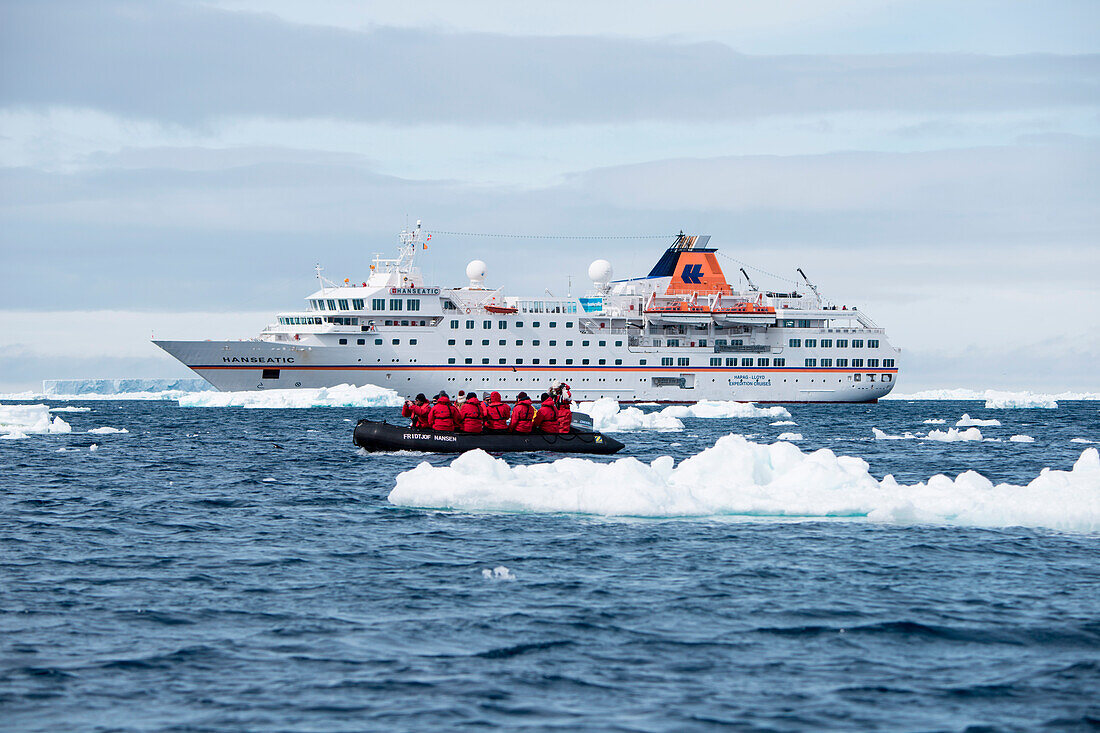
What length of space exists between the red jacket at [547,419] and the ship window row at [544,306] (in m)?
43.8

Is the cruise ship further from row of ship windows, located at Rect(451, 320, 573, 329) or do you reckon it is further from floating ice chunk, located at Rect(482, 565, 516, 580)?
floating ice chunk, located at Rect(482, 565, 516, 580)

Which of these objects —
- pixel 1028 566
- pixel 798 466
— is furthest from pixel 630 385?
pixel 1028 566

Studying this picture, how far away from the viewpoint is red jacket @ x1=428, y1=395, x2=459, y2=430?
30.3 metres

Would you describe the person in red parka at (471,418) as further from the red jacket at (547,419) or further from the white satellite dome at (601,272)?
the white satellite dome at (601,272)

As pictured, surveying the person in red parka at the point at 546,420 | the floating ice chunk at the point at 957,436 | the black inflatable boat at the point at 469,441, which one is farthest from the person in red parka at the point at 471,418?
the floating ice chunk at the point at 957,436

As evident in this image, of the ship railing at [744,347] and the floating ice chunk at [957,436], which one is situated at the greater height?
the ship railing at [744,347]

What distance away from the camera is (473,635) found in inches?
453

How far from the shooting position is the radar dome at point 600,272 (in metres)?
80.9

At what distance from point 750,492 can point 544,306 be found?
5613cm

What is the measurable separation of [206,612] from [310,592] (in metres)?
1.38

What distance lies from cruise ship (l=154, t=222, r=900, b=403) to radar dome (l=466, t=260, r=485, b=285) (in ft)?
0.31

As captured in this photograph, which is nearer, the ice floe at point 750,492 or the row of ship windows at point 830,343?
the ice floe at point 750,492

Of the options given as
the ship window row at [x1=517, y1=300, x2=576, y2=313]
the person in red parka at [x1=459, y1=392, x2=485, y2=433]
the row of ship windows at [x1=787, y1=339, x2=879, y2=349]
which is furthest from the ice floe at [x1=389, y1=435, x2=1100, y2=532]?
the row of ship windows at [x1=787, y1=339, x2=879, y2=349]

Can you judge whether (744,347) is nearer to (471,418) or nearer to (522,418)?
(522,418)
